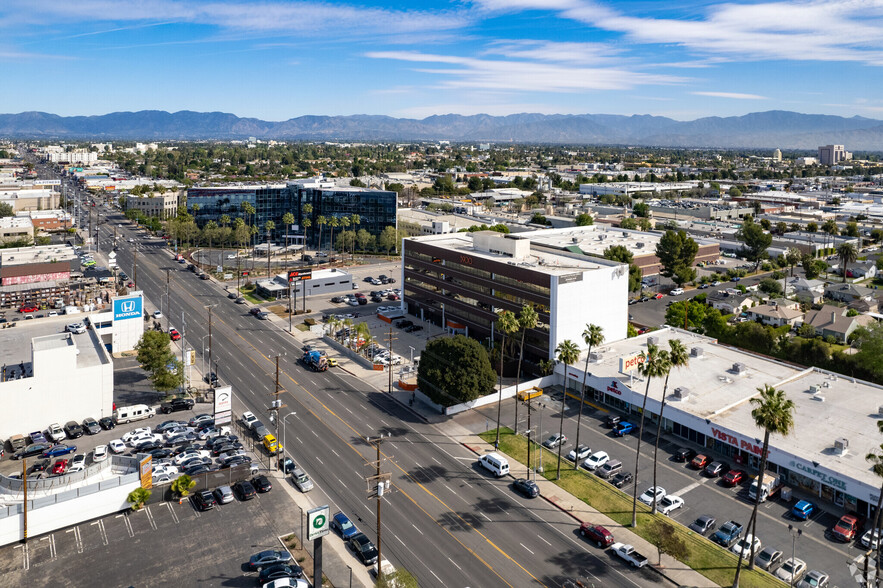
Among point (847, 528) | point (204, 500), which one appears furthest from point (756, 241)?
point (204, 500)

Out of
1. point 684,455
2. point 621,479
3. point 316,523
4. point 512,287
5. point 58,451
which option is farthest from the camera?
point 512,287

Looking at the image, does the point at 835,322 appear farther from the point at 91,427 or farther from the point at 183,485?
the point at 91,427

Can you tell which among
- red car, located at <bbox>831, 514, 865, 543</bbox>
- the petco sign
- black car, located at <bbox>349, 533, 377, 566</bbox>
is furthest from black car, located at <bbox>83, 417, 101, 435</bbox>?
red car, located at <bbox>831, 514, 865, 543</bbox>

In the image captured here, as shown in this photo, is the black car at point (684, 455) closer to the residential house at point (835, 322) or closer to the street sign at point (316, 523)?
the street sign at point (316, 523)

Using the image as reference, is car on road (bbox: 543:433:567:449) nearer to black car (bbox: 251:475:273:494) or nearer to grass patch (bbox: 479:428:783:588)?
grass patch (bbox: 479:428:783:588)

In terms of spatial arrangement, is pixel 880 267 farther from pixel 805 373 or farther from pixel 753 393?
pixel 753 393

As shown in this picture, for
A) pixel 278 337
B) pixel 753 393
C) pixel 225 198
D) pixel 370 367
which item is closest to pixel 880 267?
pixel 753 393
